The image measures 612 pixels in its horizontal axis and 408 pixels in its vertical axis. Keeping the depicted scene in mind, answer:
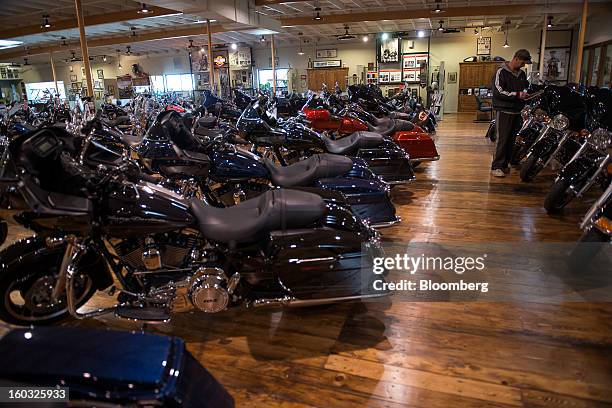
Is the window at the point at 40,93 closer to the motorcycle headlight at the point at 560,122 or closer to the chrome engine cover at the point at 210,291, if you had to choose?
the chrome engine cover at the point at 210,291

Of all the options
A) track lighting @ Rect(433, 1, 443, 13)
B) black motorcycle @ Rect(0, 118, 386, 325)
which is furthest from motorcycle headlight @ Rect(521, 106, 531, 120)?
track lighting @ Rect(433, 1, 443, 13)

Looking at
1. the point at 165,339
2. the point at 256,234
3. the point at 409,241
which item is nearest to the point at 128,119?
the point at 409,241

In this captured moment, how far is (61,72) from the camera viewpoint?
2356 centimetres

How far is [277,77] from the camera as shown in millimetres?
19812

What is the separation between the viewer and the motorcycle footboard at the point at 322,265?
214 centimetres

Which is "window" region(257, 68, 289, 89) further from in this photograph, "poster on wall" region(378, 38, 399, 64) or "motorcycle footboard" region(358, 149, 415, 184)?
"motorcycle footboard" region(358, 149, 415, 184)

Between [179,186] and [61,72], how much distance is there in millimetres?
24658

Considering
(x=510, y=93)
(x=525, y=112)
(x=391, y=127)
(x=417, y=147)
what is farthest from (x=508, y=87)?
(x=391, y=127)

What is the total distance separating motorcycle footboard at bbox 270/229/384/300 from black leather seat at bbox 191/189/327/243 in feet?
0.22

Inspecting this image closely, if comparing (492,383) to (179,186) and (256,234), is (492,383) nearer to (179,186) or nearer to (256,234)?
(256,234)

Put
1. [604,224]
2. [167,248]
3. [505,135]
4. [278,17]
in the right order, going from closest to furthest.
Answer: [167,248] → [604,224] → [505,135] → [278,17]

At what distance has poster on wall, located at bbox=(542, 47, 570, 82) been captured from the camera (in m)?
16.1

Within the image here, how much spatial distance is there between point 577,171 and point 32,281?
14.1 feet

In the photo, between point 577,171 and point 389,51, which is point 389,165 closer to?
point 577,171
